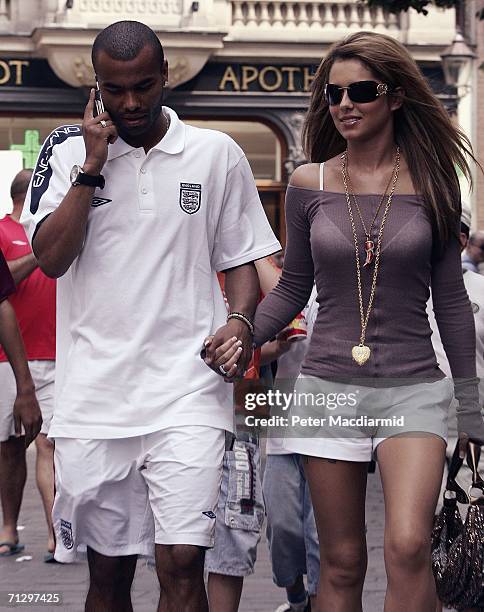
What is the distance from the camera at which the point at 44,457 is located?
886cm

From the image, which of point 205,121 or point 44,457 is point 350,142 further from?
point 205,121

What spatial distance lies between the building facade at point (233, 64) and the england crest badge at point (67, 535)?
15442mm

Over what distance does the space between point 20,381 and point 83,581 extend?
2.45 meters

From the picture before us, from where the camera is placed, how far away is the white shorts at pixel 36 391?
8.74 metres

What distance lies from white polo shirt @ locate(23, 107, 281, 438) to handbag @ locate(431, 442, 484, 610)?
38.9 inches

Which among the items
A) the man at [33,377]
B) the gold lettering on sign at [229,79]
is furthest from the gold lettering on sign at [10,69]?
the man at [33,377]

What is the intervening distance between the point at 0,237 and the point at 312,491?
4.57m

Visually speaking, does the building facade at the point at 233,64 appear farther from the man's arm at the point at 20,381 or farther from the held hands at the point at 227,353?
the held hands at the point at 227,353

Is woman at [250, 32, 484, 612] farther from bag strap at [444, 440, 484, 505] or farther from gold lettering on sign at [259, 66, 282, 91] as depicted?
gold lettering on sign at [259, 66, 282, 91]

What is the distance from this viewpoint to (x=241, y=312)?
4.76 m

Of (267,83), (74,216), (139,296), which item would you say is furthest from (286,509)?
(267,83)

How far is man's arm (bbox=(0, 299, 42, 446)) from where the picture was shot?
5.39 metres

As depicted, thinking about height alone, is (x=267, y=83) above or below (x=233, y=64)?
below

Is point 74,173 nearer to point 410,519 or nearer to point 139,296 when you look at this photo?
point 139,296
